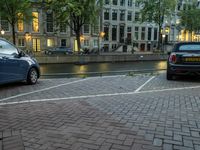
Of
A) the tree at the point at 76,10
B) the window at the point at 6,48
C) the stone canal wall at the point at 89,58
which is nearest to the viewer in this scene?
the window at the point at 6,48

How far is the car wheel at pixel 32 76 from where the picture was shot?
921 cm

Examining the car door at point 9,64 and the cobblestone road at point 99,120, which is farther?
the car door at point 9,64

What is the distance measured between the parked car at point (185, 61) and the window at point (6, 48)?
5919 mm

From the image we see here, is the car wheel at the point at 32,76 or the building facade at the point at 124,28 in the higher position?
the building facade at the point at 124,28

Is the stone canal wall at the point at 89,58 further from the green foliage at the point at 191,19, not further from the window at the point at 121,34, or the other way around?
the window at the point at 121,34

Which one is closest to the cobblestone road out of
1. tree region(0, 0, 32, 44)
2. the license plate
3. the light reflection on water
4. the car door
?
the car door

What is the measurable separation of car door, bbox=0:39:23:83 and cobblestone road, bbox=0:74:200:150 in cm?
69

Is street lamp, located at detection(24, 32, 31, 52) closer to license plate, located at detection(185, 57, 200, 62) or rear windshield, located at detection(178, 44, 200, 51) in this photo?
rear windshield, located at detection(178, 44, 200, 51)

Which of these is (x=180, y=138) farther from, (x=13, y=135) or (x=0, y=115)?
(x=0, y=115)

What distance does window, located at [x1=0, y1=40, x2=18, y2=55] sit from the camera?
8.08 metres

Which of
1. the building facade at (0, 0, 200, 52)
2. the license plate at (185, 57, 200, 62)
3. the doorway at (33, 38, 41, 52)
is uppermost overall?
the building facade at (0, 0, 200, 52)

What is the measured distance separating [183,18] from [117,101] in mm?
52790

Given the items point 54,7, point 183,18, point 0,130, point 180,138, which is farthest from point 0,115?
point 183,18

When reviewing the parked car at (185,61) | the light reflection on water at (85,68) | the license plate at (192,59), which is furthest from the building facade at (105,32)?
the license plate at (192,59)
